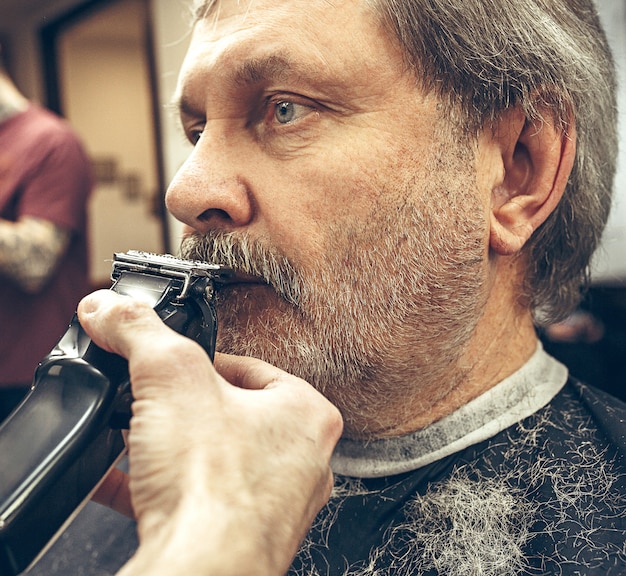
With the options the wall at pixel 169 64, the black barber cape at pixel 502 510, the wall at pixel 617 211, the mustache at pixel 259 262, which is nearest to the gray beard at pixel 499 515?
the black barber cape at pixel 502 510

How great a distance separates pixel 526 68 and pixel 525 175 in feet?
0.62

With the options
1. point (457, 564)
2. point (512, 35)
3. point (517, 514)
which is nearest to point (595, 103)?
point (512, 35)

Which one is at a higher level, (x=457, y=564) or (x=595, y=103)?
(x=595, y=103)

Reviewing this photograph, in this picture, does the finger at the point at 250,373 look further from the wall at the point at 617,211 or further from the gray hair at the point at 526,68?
the wall at the point at 617,211

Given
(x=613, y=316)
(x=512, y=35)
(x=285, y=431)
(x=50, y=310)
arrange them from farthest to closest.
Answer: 1. (x=613, y=316)
2. (x=50, y=310)
3. (x=512, y=35)
4. (x=285, y=431)

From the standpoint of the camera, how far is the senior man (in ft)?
3.88

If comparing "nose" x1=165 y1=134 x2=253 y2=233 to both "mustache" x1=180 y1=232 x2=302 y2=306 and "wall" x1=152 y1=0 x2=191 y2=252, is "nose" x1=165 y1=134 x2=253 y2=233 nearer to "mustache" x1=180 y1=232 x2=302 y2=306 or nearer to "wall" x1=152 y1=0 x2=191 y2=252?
"mustache" x1=180 y1=232 x2=302 y2=306

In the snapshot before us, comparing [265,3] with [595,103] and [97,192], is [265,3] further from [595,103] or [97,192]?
[97,192]

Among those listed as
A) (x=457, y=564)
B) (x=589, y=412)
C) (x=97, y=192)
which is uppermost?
(x=589, y=412)

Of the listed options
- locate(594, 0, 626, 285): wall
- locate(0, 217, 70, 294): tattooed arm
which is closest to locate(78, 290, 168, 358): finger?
locate(0, 217, 70, 294): tattooed arm

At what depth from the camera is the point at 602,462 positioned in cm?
119

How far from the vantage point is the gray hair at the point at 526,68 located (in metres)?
1.22

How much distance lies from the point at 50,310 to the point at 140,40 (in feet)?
9.97

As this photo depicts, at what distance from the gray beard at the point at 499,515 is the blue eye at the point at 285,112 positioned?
0.67 m
